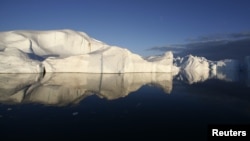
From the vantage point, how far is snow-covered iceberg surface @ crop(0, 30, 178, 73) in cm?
3155

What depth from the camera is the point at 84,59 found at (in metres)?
37.1

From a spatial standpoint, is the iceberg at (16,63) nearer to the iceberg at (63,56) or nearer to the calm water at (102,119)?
the iceberg at (63,56)

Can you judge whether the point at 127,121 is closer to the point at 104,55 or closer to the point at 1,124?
the point at 1,124

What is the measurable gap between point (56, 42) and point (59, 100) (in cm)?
3713

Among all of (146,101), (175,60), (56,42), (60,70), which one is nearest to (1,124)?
(146,101)

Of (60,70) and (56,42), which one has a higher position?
(56,42)

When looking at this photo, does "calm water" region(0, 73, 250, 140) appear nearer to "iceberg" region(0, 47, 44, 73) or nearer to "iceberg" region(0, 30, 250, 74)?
"iceberg" region(0, 47, 44, 73)

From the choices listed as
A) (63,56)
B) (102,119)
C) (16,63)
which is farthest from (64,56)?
(102,119)

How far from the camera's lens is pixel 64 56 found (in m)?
40.7

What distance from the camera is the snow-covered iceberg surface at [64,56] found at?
31.5m

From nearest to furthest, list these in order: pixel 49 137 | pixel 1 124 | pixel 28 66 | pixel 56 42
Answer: pixel 49 137, pixel 1 124, pixel 28 66, pixel 56 42

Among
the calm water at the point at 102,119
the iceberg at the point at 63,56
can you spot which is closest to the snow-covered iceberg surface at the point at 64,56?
the iceberg at the point at 63,56

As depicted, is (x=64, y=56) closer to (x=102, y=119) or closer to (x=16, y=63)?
(x=16, y=63)

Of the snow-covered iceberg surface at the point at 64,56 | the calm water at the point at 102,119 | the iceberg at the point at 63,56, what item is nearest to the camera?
the calm water at the point at 102,119
